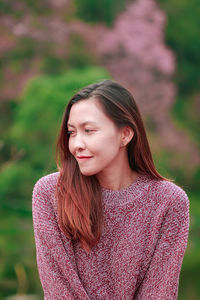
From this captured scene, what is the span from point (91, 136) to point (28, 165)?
402cm

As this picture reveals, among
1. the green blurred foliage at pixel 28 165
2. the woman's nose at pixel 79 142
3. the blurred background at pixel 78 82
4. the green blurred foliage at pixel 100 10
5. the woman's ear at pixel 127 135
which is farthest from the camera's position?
the green blurred foliage at pixel 100 10

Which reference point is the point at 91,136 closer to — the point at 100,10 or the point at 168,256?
the point at 168,256

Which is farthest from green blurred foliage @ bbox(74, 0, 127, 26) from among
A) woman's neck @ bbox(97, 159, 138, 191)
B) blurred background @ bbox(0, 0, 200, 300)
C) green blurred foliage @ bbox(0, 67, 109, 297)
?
woman's neck @ bbox(97, 159, 138, 191)

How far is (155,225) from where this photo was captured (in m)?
1.91

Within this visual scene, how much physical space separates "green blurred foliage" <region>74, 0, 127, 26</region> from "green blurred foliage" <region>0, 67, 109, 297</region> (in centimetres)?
316

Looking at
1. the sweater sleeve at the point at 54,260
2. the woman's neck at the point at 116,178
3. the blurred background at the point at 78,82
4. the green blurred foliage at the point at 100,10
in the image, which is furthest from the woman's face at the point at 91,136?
the green blurred foliage at the point at 100,10

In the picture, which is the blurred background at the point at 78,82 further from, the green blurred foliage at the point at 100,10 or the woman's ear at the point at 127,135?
the woman's ear at the point at 127,135

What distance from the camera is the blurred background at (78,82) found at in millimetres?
5801

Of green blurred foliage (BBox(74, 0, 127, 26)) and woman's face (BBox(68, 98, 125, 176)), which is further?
green blurred foliage (BBox(74, 0, 127, 26))

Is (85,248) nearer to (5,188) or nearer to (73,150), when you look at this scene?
(73,150)

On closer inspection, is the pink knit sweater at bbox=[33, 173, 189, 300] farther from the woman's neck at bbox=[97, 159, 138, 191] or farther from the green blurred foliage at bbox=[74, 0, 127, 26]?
the green blurred foliage at bbox=[74, 0, 127, 26]

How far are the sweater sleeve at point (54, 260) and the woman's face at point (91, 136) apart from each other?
0.74 feet

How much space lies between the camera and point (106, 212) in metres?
1.93

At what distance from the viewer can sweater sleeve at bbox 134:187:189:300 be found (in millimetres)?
1871
